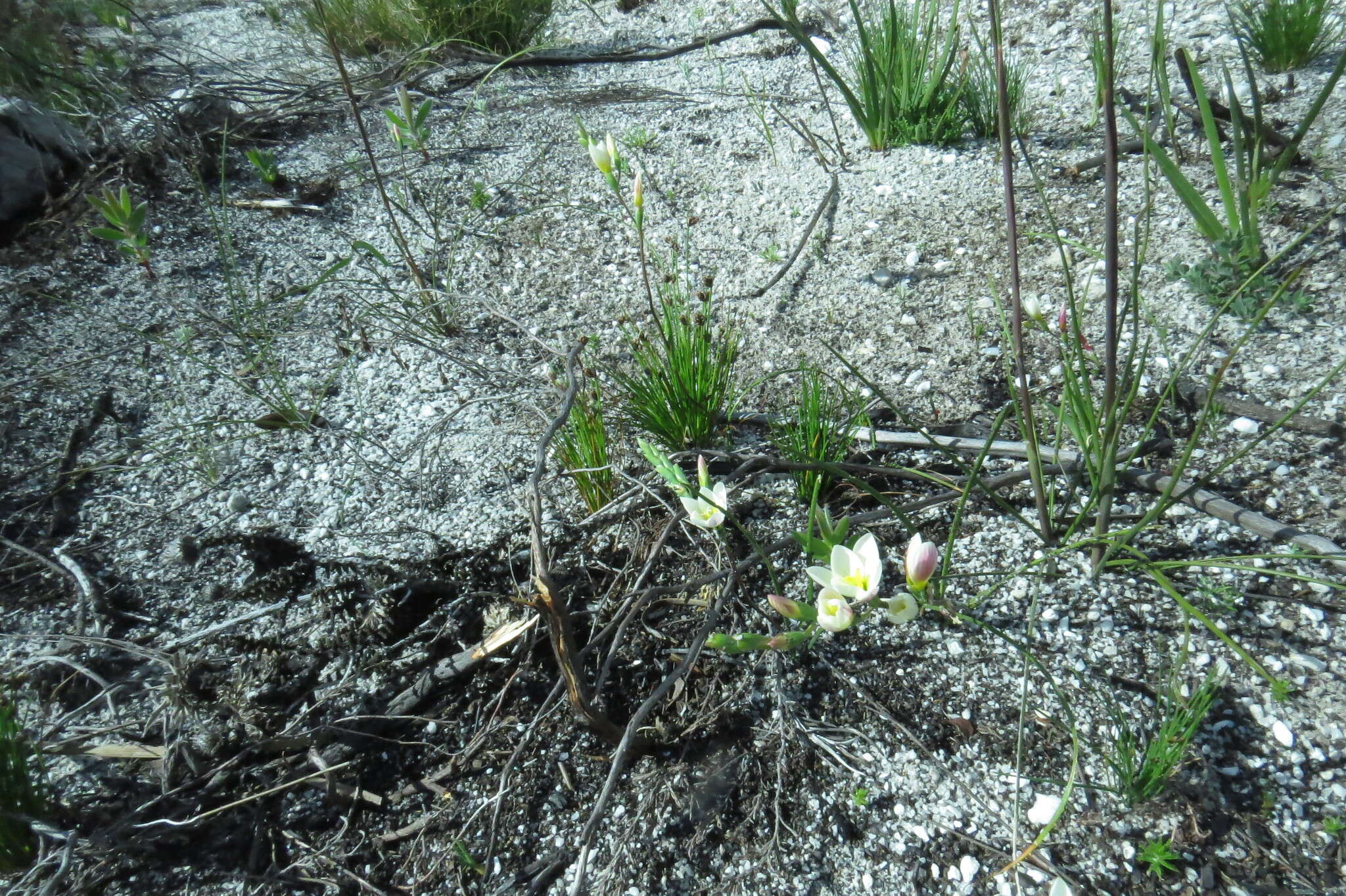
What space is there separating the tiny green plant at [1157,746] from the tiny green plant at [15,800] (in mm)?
1688

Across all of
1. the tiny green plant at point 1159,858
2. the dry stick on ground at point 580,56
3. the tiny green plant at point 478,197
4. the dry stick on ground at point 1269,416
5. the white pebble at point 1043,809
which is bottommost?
the tiny green plant at point 1159,858

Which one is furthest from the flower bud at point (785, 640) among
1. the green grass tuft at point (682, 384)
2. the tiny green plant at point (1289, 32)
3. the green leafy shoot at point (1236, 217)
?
the tiny green plant at point (1289, 32)

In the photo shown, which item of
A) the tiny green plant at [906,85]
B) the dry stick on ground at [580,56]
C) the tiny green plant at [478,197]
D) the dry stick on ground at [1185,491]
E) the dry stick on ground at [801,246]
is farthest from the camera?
the dry stick on ground at [580,56]

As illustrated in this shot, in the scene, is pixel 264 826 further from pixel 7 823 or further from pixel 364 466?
pixel 364 466

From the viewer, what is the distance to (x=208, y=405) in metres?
2.12

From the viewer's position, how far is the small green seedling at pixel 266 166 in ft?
8.71

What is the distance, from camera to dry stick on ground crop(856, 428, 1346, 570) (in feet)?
4.54

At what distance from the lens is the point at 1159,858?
1129mm

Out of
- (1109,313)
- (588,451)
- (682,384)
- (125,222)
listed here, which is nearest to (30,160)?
(125,222)

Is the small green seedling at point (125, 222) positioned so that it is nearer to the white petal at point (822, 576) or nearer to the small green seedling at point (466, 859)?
the small green seedling at point (466, 859)

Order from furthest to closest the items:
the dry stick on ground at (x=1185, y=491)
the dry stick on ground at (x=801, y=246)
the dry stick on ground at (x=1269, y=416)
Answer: the dry stick on ground at (x=801, y=246) < the dry stick on ground at (x=1269, y=416) < the dry stick on ground at (x=1185, y=491)

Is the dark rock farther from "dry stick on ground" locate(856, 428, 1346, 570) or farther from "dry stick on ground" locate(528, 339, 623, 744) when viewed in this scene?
"dry stick on ground" locate(856, 428, 1346, 570)

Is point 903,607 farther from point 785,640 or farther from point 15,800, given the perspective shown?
point 15,800

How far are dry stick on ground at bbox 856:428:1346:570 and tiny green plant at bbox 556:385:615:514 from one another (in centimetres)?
58
